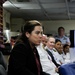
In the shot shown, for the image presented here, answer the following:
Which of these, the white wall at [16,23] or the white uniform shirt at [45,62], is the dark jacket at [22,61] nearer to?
the white uniform shirt at [45,62]

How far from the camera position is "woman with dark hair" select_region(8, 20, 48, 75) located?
6.47 feet

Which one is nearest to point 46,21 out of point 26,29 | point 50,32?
point 50,32

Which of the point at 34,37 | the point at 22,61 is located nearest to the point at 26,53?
the point at 22,61

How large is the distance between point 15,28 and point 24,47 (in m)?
7.57

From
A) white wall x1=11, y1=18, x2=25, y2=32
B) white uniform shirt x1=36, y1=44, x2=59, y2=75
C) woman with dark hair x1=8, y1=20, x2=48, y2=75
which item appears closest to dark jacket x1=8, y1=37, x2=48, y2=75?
woman with dark hair x1=8, y1=20, x2=48, y2=75

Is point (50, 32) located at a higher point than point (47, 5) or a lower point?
lower

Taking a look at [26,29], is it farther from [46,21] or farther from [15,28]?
[46,21]

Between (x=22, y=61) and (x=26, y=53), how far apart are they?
0.09 m

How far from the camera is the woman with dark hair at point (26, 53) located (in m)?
1.97

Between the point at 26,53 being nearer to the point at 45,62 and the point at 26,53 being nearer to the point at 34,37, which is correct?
the point at 34,37

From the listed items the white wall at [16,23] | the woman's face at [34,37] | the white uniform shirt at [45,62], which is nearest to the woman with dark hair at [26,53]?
the woman's face at [34,37]

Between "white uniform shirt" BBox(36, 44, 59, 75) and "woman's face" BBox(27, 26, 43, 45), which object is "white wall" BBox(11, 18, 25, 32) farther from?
"woman's face" BBox(27, 26, 43, 45)

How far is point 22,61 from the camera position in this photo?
6.52ft

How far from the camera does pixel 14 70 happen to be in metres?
1.98
